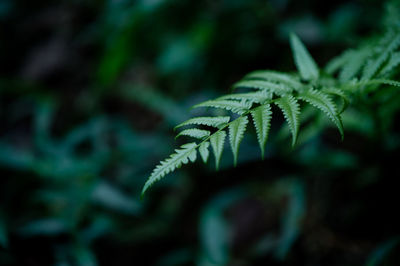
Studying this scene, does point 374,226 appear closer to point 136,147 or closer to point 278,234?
point 278,234

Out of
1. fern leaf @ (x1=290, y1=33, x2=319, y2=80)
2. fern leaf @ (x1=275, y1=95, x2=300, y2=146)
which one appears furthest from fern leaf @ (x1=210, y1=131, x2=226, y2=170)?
fern leaf @ (x1=290, y1=33, x2=319, y2=80)

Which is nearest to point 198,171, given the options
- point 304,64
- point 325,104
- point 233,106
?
point 304,64

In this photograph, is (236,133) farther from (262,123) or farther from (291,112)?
(291,112)

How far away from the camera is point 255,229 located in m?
2.21

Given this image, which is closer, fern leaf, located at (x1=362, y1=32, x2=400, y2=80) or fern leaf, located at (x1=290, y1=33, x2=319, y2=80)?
fern leaf, located at (x1=362, y1=32, x2=400, y2=80)

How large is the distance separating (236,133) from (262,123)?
0.10 m

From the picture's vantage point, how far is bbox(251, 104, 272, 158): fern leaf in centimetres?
95

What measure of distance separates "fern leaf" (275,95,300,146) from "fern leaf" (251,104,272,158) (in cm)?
6

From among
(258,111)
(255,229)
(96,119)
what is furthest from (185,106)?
(258,111)

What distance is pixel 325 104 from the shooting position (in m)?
0.99

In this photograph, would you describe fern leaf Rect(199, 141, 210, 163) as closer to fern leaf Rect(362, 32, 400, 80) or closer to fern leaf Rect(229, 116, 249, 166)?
fern leaf Rect(229, 116, 249, 166)

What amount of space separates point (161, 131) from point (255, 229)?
1.22 meters

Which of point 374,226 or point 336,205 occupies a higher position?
point 336,205

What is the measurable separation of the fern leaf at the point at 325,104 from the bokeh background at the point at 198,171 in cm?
67
